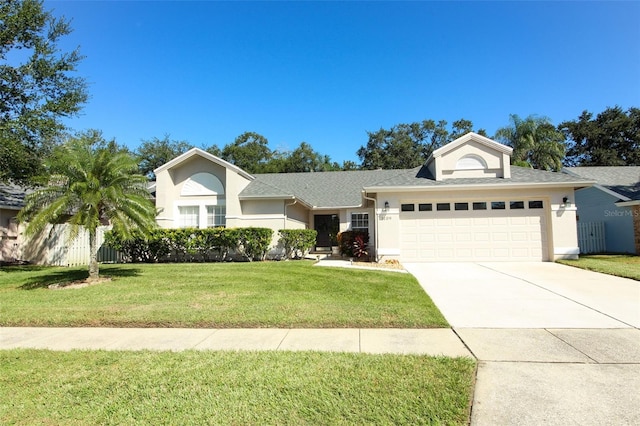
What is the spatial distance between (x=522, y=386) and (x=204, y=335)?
4.19 metres

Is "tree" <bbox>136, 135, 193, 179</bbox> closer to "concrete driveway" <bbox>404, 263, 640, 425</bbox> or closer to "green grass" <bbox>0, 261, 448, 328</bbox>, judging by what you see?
"green grass" <bbox>0, 261, 448, 328</bbox>

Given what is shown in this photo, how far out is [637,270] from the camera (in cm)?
1055

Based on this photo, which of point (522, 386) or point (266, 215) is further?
point (266, 215)

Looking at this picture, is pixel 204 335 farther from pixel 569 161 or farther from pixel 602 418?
pixel 569 161

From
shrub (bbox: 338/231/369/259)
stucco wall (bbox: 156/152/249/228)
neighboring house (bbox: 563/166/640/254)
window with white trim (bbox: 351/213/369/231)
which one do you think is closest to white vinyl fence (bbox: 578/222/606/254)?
neighboring house (bbox: 563/166/640/254)

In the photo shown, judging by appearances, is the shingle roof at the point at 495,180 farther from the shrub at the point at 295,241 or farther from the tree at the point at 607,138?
the tree at the point at 607,138

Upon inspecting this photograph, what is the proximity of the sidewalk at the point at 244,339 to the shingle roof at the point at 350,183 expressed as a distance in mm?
9487

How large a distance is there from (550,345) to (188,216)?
51.3ft

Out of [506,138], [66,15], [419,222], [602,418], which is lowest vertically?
[602,418]

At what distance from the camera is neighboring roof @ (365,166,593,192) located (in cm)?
1341

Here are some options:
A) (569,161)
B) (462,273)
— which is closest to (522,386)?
(462,273)

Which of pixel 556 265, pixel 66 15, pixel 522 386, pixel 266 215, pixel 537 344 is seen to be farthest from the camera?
pixel 266 215

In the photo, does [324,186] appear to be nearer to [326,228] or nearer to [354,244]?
[326,228]

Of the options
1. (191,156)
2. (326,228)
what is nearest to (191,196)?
(191,156)
